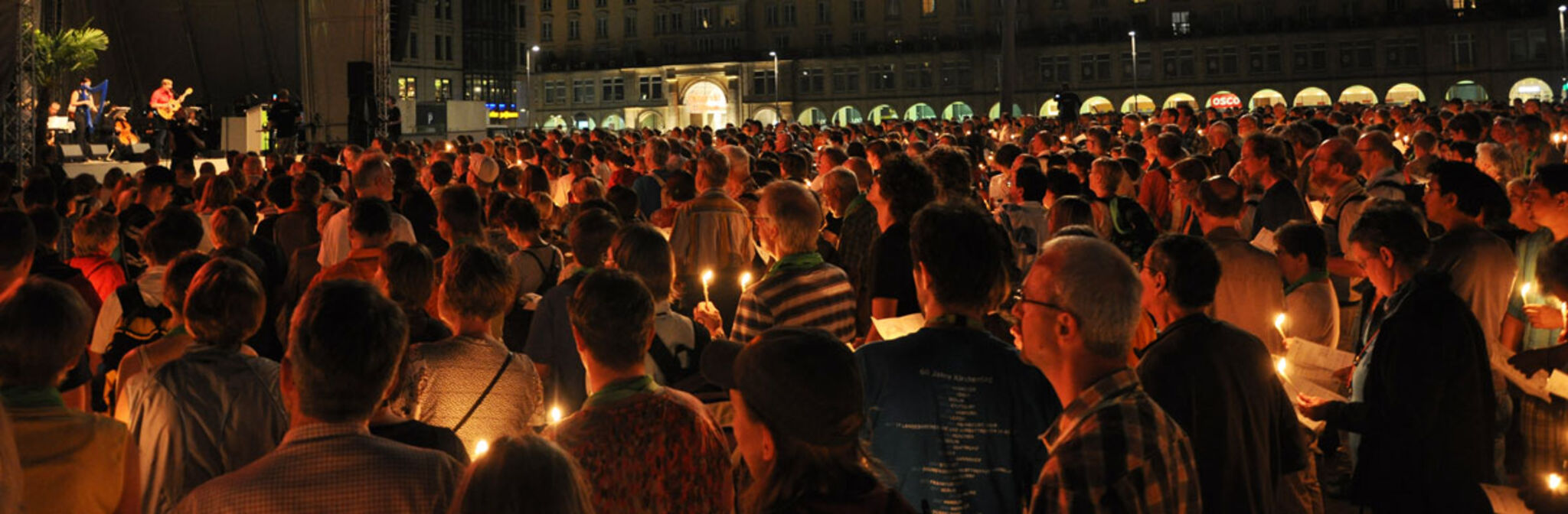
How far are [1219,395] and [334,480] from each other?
2.39m

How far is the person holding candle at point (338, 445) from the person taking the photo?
9.56ft

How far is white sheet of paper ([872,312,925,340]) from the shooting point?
478cm

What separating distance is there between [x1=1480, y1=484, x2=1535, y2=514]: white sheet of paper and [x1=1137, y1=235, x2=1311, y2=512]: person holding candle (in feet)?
3.37

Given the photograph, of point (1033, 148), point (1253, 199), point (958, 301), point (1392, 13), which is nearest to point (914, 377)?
point (958, 301)

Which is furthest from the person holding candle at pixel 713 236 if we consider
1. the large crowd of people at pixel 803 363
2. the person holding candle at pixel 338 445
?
the person holding candle at pixel 338 445

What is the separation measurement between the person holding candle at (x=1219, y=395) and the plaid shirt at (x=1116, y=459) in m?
0.73

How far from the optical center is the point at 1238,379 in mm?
3990

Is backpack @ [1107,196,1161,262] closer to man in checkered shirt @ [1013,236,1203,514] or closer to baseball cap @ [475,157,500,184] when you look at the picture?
man in checkered shirt @ [1013,236,1203,514]

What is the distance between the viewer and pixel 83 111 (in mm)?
29766

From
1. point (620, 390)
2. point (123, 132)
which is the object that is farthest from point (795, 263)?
point (123, 132)

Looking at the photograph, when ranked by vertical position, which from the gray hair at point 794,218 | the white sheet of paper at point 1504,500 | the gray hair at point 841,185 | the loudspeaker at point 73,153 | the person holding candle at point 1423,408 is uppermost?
the loudspeaker at point 73,153

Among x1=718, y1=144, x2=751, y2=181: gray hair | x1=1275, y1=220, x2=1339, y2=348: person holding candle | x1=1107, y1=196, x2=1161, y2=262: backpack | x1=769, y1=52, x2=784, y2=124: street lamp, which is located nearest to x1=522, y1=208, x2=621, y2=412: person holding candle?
x1=1275, y1=220, x2=1339, y2=348: person holding candle

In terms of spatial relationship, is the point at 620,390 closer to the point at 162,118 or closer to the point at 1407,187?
the point at 1407,187

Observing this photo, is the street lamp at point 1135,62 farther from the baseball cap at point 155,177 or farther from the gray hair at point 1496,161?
the baseball cap at point 155,177
